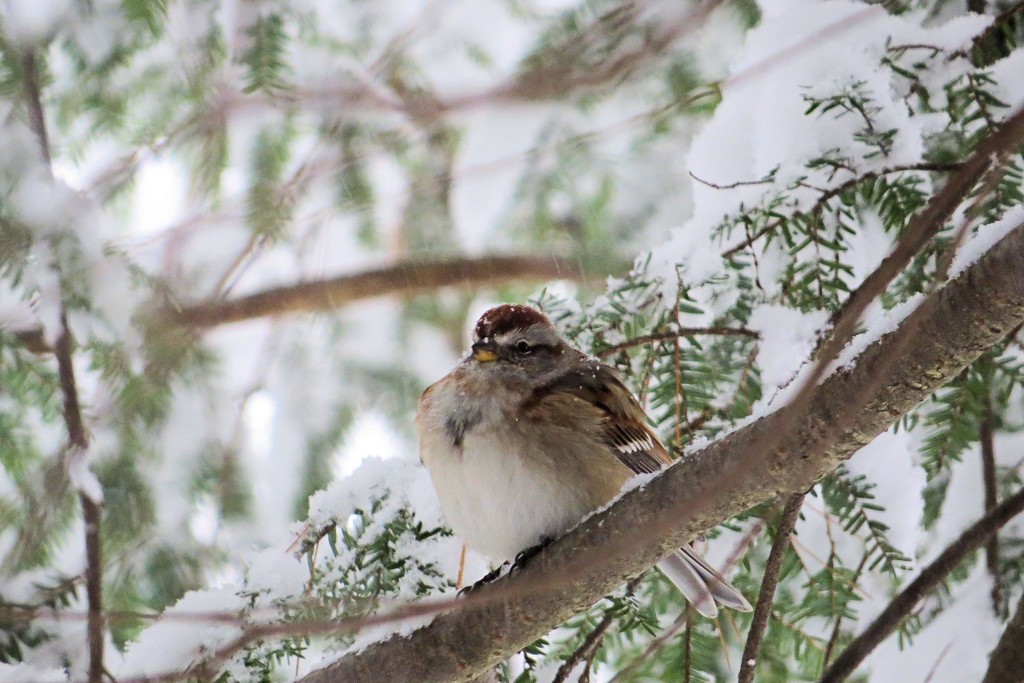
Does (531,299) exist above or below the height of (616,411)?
above

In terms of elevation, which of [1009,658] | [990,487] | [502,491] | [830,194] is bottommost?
[1009,658]

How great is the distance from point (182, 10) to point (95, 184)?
82 cm

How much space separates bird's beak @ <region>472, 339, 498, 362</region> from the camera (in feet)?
9.36

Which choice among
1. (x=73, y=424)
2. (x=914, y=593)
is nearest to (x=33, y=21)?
(x=73, y=424)

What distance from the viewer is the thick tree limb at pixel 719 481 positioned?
4.44 ft

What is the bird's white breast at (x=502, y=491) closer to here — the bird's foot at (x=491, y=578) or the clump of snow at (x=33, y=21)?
the bird's foot at (x=491, y=578)

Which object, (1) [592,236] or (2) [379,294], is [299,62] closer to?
(2) [379,294]

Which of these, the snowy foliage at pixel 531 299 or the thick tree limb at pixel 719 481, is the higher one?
the snowy foliage at pixel 531 299

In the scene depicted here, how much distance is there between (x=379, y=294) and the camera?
448 centimetres

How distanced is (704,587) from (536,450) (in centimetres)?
56

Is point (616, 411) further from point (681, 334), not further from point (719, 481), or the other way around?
point (719, 481)

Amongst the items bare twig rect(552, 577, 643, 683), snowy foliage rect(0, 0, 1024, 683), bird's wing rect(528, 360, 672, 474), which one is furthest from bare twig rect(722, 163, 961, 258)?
bare twig rect(552, 577, 643, 683)

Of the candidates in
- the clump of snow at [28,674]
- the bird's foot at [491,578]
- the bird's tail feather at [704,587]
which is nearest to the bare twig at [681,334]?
the bird's tail feather at [704,587]

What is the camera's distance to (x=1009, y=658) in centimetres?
186
